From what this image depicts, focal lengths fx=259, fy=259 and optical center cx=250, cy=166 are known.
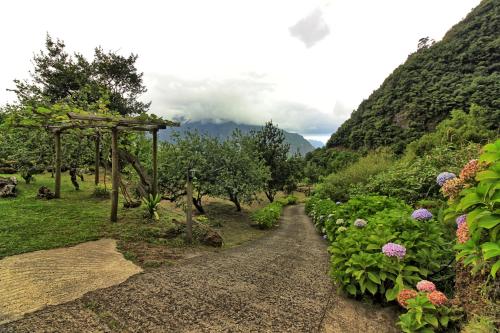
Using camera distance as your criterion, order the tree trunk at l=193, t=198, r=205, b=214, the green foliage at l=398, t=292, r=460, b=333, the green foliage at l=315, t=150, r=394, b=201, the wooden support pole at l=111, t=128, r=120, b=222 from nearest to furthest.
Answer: the green foliage at l=398, t=292, r=460, b=333 < the wooden support pole at l=111, t=128, r=120, b=222 < the green foliage at l=315, t=150, r=394, b=201 < the tree trunk at l=193, t=198, r=205, b=214

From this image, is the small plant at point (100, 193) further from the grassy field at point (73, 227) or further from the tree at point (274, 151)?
the tree at point (274, 151)

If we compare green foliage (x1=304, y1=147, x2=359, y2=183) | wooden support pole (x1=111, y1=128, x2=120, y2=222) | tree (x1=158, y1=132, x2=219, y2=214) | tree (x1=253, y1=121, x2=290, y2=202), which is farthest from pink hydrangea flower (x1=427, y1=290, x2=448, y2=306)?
green foliage (x1=304, y1=147, x2=359, y2=183)

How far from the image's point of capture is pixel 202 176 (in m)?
12.5

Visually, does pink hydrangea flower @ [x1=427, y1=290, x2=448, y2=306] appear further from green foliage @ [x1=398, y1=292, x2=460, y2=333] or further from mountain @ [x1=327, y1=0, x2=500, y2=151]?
mountain @ [x1=327, y1=0, x2=500, y2=151]

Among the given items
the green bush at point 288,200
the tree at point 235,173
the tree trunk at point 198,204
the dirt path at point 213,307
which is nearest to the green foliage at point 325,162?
the green bush at point 288,200

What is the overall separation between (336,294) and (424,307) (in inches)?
55.4

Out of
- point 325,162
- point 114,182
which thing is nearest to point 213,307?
point 114,182

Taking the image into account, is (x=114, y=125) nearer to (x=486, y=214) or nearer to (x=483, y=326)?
(x=486, y=214)

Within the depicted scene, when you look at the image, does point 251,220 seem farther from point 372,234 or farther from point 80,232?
point 372,234

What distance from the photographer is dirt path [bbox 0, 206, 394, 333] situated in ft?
9.30

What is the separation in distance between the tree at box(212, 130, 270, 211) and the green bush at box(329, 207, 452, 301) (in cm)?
910

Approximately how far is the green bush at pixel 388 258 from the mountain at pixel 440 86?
131 feet

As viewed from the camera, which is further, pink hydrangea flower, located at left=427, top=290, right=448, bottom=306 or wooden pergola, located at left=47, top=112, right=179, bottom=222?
wooden pergola, located at left=47, top=112, right=179, bottom=222

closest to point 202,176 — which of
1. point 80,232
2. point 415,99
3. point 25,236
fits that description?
point 80,232
